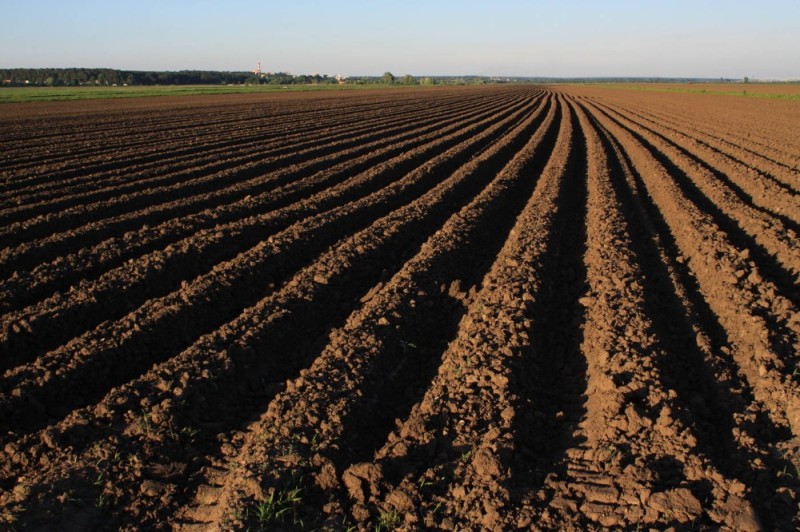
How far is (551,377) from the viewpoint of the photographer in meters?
5.26

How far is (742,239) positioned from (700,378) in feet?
17.3

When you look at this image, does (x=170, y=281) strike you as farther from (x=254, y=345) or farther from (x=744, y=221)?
(x=744, y=221)

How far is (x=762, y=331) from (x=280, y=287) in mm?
5662

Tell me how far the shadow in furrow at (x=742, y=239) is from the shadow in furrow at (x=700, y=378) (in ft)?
2.61

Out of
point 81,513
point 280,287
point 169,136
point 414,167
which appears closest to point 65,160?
point 169,136

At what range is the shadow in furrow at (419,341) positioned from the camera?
4.45 meters

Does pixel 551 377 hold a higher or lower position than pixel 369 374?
lower

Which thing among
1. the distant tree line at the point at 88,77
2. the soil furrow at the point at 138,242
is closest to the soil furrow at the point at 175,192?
the soil furrow at the point at 138,242

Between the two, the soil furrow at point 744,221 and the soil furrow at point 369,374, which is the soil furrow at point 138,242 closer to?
the soil furrow at point 369,374

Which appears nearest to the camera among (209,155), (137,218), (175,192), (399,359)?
(399,359)

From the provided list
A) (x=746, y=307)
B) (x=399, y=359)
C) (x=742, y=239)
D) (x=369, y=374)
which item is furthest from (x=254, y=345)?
(x=742, y=239)

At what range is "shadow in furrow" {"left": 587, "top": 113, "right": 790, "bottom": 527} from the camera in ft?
13.0

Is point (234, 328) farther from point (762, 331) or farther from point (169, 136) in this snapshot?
point (169, 136)

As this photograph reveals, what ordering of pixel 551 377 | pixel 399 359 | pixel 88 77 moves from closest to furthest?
1. pixel 551 377
2. pixel 399 359
3. pixel 88 77
